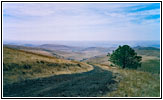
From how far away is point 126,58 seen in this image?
70438 mm

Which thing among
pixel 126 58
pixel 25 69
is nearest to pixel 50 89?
pixel 25 69

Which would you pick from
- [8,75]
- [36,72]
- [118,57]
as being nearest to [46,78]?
[36,72]

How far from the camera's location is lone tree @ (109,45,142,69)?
6912 centimetres

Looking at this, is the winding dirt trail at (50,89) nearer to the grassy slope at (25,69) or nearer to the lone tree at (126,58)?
the grassy slope at (25,69)

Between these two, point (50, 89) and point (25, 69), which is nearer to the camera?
point (50, 89)

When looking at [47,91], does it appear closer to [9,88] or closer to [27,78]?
[9,88]

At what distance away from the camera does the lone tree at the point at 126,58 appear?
69125mm

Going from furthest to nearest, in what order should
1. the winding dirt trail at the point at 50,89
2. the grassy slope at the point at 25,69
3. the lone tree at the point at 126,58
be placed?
the lone tree at the point at 126,58 < the grassy slope at the point at 25,69 < the winding dirt trail at the point at 50,89

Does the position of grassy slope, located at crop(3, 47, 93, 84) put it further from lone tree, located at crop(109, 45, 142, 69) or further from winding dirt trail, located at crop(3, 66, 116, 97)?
lone tree, located at crop(109, 45, 142, 69)

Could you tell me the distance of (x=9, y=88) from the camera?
28.5m

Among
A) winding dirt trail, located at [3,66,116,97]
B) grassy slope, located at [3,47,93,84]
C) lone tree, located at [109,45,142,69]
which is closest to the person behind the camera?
winding dirt trail, located at [3,66,116,97]

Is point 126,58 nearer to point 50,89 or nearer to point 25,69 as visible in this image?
point 25,69

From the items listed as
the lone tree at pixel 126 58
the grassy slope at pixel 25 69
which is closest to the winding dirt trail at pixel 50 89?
the grassy slope at pixel 25 69

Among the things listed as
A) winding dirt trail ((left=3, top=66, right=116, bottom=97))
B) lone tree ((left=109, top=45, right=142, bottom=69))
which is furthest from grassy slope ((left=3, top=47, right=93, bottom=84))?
lone tree ((left=109, top=45, right=142, bottom=69))
